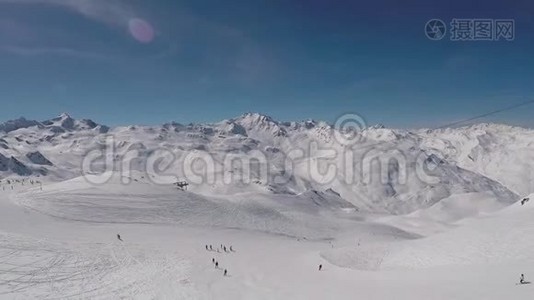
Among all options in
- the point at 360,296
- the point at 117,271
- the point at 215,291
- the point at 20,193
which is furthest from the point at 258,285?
the point at 20,193

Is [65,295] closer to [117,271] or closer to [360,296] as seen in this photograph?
[117,271]

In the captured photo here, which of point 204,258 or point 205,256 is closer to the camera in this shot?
point 204,258

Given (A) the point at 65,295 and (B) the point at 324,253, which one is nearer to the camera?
(A) the point at 65,295

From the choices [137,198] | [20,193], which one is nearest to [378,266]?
[137,198]

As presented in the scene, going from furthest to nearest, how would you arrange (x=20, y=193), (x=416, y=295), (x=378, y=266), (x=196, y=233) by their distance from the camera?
(x=20, y=193)
(x=196, y=233)
(x=378, y=266)
(x=416, y=295)

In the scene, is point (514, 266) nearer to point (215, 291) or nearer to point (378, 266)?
point (378, 266)

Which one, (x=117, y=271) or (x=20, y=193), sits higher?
(x=20, y=193)

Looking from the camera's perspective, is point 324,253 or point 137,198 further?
point 137,198

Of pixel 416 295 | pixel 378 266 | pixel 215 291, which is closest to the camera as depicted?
pixel 416 295

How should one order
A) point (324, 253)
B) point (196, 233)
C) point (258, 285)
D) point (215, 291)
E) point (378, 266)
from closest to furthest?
point (215, 291)
point (258, 285)
point (378, 266)
point (324, 253)
point (196, 233)
